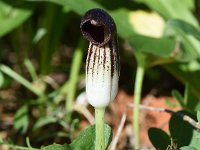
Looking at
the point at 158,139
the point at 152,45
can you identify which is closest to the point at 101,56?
the point at 158,139

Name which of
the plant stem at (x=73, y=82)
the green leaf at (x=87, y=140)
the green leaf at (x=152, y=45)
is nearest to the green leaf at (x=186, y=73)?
the green leaf at (x=152, y=45)

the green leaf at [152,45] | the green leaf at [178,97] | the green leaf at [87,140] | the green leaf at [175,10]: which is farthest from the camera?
the green leaf at [175,10]

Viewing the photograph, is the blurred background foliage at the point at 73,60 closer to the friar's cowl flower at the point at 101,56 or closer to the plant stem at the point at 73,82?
the plant stem at the point at 73,82

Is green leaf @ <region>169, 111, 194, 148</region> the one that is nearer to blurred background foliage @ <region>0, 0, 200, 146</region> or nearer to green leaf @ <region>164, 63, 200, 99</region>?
blurred background foliage @ <region>0, 0, 200, 146</region>

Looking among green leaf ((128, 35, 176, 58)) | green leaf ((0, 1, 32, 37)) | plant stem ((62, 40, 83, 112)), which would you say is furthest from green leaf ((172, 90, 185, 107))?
green leaf ((0, 1, 32, 37))

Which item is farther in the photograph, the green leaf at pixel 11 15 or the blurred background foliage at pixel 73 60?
the green leaf at pixel 11 15

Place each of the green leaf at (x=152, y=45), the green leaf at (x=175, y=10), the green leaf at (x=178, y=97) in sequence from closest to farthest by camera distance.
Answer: the green leaf at (x=178, y=97) < the green leaf at (x=152, y=45) < the green leaf at (x=175, y=10)
